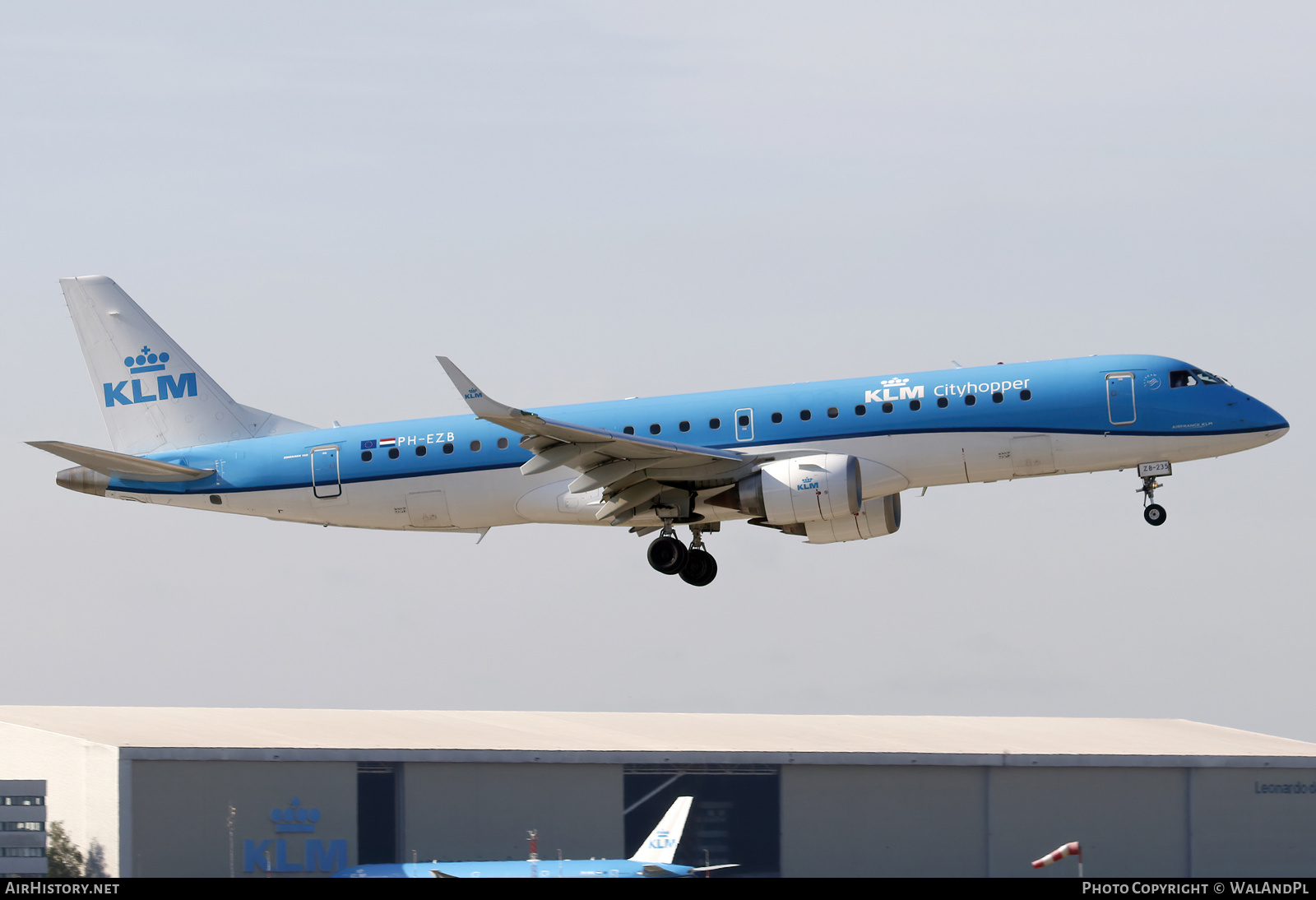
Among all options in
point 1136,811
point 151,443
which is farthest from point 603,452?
point 1136,811

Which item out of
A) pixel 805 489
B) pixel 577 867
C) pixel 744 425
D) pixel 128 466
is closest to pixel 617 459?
pixel 744 425

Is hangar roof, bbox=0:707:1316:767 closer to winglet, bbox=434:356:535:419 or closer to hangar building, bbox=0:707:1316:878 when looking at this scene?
hangar building, bbox=0:707:1316:878

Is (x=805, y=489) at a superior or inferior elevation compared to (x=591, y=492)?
inferior

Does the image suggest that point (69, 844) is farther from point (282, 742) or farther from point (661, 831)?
point (661, 831)

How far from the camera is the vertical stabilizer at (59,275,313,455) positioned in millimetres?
46094

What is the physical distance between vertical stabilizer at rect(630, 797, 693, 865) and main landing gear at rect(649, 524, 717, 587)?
18.0 metres

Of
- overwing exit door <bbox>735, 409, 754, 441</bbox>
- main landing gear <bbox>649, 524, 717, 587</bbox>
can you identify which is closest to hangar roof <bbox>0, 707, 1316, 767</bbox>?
main landing gear <bbox>649, 524, 717, 587</bbox>

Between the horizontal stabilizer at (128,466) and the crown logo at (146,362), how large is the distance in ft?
11.4

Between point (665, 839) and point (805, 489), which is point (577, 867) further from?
point (805, 489)

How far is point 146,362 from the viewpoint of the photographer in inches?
1875

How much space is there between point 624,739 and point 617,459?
29476 mm
